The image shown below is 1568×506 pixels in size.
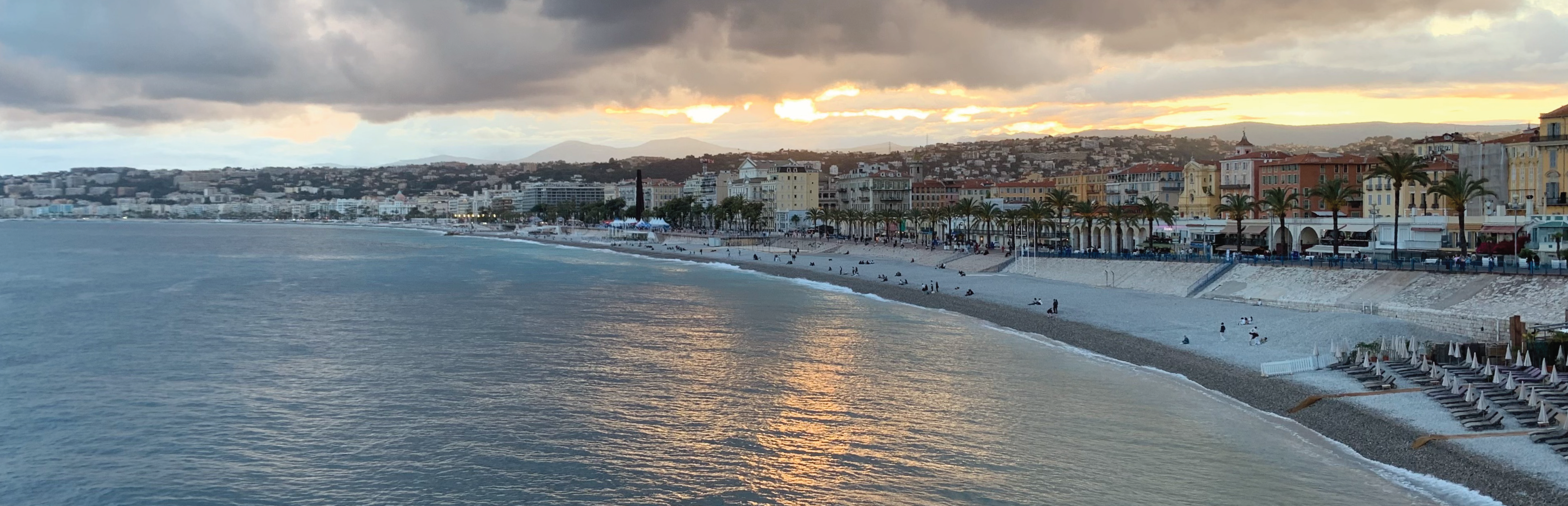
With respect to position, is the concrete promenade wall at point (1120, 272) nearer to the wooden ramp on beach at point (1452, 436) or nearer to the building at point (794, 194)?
the wooden ramp on beach at point (1452, 436)

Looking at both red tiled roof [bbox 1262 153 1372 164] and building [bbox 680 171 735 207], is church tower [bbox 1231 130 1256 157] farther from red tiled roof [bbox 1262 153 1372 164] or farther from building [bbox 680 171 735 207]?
building [bbox 680 171 735 207]

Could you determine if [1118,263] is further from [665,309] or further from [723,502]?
[723,502]

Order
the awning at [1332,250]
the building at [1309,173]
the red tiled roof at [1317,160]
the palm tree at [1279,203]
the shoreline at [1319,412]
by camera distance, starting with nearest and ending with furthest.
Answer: the shoreline at [1319,412]
the awning at [1332,250]
the palm tree at [1279,203]
the building at [1309,173]
the red tiled roof at [1317,160]

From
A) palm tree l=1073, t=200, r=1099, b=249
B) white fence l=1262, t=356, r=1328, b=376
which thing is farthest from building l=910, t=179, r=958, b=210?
white fence l=1262, t=356, r=1328, b=376

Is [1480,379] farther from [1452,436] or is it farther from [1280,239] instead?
[1280,239]

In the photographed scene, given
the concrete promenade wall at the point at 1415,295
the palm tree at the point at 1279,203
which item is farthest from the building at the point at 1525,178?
the concrete promenade wall at the point at 1415,295

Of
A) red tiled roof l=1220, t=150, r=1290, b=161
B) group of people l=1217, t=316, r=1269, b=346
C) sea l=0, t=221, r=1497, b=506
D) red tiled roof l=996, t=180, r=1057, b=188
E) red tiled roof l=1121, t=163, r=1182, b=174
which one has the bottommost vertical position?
sea l=0, t=221, r=1497, b=506

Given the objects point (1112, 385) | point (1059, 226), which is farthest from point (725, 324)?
point (1059, 226)

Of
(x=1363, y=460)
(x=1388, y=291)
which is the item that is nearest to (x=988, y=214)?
(x=1388, y=291)
